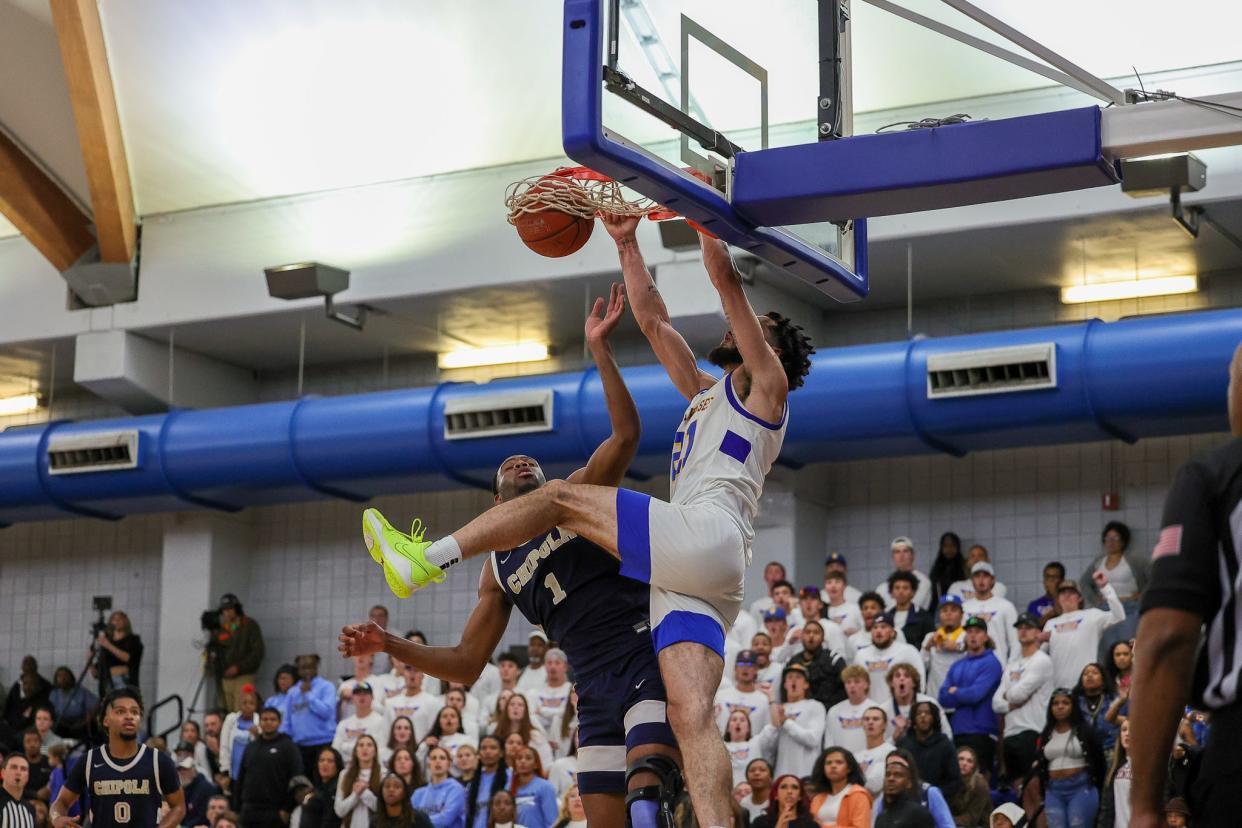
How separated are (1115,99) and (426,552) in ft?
10.6

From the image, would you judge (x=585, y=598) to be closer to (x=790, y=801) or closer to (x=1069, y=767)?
(x=790, y=801)

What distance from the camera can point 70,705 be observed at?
18.6 meters

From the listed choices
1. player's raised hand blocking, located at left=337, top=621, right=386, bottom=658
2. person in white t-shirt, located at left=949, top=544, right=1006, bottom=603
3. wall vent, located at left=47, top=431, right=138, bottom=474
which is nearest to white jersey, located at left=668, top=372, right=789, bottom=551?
player's raised hand blocking, located at left=337, top=621, right=386, bottom=658

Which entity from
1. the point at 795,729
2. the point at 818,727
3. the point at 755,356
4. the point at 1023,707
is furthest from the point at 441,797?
the point at 755,356

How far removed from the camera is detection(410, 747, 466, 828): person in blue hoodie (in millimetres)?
13258

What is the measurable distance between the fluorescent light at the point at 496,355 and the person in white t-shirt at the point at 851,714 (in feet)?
24.5

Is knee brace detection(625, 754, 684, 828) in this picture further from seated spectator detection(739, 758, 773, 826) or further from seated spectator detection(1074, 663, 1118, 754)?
seated spectator detection(1074, 663, 1118, 754)

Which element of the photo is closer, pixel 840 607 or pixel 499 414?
pixel 840 607

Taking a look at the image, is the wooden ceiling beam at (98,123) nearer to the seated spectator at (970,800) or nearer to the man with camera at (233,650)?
the man with camera at (233,650)

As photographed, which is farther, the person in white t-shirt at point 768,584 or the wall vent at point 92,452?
the wall vent at point 92,452

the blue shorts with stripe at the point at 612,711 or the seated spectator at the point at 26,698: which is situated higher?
the blue shorts with stripe at the point at 612,711

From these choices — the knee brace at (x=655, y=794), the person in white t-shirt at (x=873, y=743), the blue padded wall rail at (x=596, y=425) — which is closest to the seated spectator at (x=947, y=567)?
the blue padded wall rail at (x=596, y=425)

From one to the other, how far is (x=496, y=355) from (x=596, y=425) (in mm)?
4266

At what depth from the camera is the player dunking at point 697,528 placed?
618 centimetres
